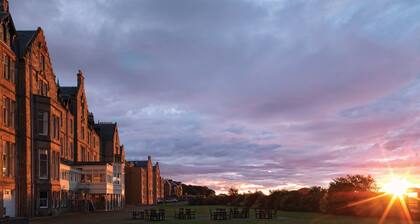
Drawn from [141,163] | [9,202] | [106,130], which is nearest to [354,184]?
[9,202]

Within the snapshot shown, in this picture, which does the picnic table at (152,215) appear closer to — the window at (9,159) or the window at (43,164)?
the window at (43,164)

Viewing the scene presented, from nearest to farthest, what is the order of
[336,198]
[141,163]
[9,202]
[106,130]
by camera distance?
[9,202]
[336,198]
[106,130]
[141,163]

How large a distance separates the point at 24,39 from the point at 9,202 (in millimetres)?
15556

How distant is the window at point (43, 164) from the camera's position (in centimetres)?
5512

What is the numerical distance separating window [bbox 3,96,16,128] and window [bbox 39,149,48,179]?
18.6ft

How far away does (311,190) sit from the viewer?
6366 centimetres

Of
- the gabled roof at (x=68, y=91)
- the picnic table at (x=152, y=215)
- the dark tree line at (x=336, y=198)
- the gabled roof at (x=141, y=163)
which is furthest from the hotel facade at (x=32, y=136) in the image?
the gabled roof at (x=141, y=163)

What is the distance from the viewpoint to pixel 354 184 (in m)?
56.4

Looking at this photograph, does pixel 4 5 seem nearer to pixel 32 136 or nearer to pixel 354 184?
pixel 32 136

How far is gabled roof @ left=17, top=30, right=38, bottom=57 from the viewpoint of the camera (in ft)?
173

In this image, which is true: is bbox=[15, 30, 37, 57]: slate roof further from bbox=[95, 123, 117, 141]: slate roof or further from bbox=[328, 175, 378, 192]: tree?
bbox=[95, 123, 117, 141]: slate roof

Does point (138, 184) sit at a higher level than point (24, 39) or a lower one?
lower

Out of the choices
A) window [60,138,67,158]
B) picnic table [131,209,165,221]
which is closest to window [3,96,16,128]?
picnic table [131,209,165,221]

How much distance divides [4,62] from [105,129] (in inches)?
2107
